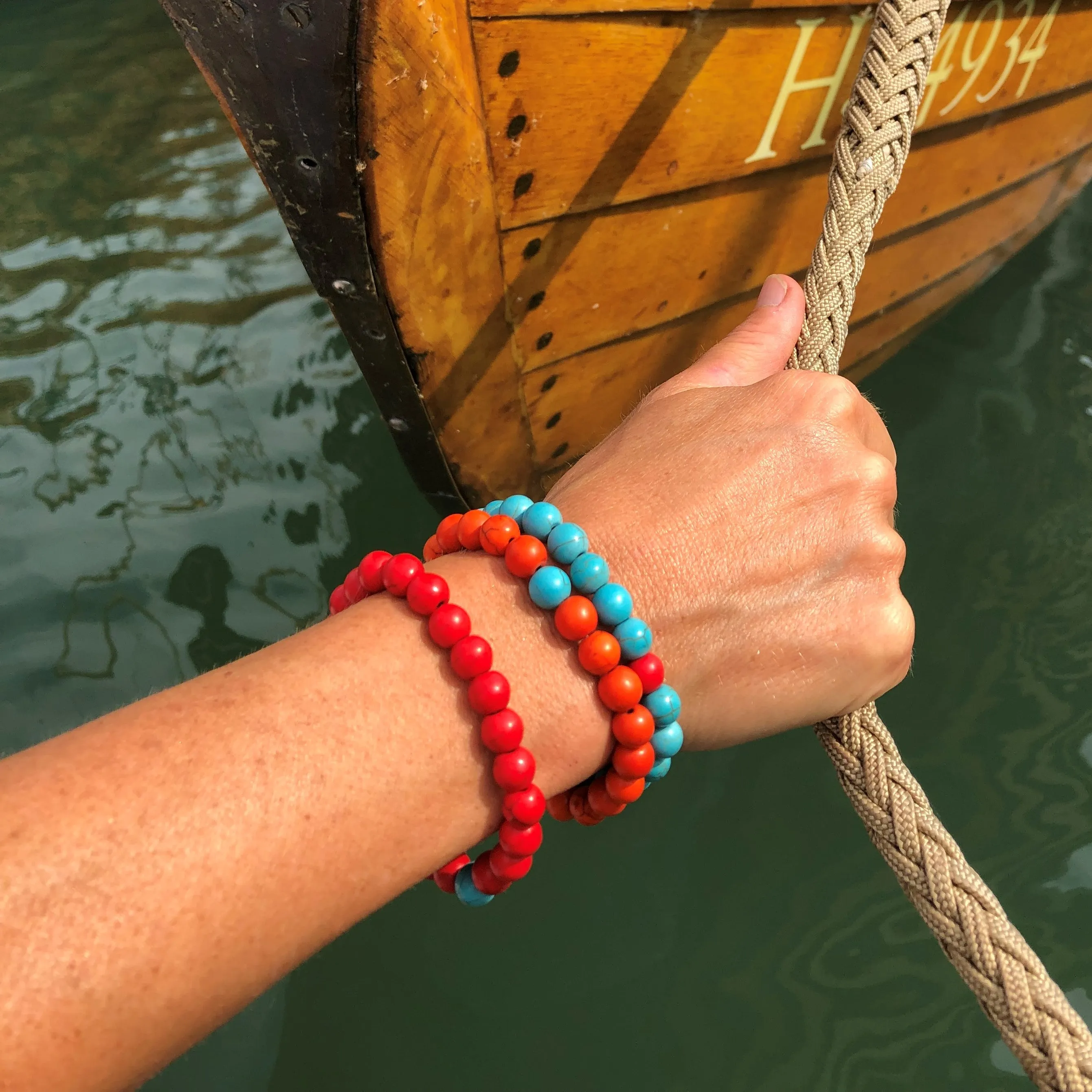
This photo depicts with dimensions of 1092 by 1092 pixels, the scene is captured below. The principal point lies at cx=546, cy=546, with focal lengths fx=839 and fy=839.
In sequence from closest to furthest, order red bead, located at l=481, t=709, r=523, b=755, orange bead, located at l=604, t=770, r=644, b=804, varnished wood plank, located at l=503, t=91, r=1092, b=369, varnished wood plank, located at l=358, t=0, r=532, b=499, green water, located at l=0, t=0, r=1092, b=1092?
red bead, located at l=481, t=709, r=523, b=755, orange bead, located at l=604, t=770, r=644, b=804, varnished wood plank, located at l=358, t=0, r=532, b=499, varnished wood plank, located at l=503, t=91, r=1092, b=369, green water, located at l=0, t=0, r=1092, b=1092

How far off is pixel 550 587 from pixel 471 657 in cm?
10

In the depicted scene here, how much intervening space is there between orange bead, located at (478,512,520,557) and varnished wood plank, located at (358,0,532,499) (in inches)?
19.3

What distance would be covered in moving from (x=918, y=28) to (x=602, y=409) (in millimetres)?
806

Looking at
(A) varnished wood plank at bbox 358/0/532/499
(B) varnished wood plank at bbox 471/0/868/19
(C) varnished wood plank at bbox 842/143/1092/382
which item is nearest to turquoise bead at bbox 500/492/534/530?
(A) varnished wood plank at bbox 358/0/532/499

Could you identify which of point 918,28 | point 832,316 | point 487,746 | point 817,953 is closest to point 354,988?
point 817,953

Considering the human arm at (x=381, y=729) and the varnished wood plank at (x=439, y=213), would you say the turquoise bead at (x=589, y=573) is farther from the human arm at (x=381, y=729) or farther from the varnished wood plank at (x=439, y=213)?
the varnished wood plank at (x=439, y=213)

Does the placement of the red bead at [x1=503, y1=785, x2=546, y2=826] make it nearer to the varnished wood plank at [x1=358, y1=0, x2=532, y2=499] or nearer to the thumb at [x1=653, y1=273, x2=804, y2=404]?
the thumb at [x1=653, y1=273, x2=804, y2=404]

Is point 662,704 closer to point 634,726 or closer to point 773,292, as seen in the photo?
point 634,726

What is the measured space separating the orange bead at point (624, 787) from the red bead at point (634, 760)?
0.05 feet

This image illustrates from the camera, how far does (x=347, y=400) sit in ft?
8.25

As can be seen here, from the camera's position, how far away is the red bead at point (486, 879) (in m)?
0.80

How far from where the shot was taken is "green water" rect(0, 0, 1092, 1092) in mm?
1496

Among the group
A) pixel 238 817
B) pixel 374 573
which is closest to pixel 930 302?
pixel 374 573

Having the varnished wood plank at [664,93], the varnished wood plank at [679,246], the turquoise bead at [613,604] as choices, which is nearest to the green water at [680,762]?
the varnished wood plank at [679,246]
